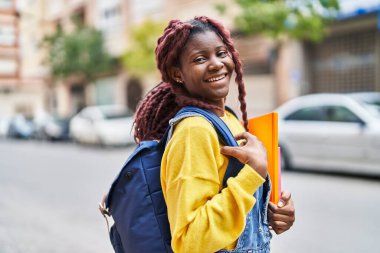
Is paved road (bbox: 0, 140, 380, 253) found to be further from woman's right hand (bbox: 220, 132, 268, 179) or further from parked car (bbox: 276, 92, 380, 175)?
woman's right hand (bbox: 220, 132, 268, 179)

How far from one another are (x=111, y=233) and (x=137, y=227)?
0.27m

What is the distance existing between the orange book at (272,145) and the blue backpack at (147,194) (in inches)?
6.5

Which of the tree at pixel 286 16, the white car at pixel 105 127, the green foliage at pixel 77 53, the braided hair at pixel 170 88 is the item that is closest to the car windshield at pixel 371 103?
the tree at pixel 286 16

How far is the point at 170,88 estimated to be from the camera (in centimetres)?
157

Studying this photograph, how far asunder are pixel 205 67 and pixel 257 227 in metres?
0.51

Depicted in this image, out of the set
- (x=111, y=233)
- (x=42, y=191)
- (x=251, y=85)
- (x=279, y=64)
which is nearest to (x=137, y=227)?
(x=111, y=233)

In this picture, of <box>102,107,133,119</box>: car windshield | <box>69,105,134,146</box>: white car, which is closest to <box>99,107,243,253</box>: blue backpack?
<box>69,105,134,146</box>: white car

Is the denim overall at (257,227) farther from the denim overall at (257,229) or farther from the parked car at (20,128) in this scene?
the parked car at (20,128)

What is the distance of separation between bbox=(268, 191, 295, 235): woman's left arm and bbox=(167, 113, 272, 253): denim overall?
0.11 ft

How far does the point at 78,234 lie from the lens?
5238 mm

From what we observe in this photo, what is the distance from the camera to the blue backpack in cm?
133

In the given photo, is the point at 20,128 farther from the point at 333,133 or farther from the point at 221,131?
the point at 221,131

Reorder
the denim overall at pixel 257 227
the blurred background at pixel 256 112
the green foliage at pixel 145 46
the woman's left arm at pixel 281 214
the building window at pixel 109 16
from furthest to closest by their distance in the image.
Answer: the building window at pixel 109 16 → the green foliage at pixel 145 46 → the blurred background at pixel 256 112 → the woman's left arm at pixel 281 214 → the denim overall at pixel 257 227

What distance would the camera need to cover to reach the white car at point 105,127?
16.2 metres
